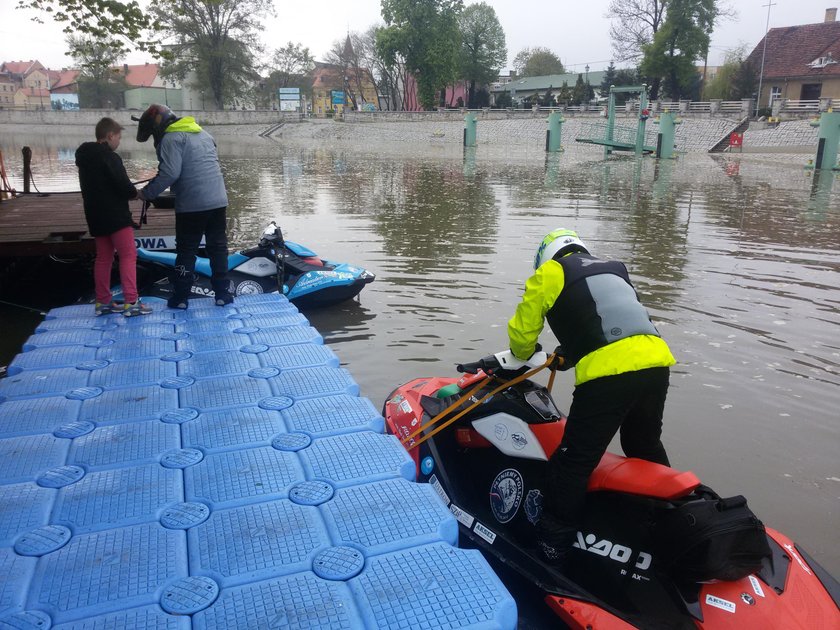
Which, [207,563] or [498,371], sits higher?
[498,371]

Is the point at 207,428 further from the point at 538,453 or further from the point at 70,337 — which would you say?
the point at 70,337

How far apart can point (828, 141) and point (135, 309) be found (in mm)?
30393

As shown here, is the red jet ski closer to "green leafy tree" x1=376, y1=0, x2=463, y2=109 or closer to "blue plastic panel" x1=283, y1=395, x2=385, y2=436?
"blue plastic panel" x1=283, y1=395, x2=385, y2=436

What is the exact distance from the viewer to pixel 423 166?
92.0 ft

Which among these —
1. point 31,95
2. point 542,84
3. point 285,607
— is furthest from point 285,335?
point 31,95

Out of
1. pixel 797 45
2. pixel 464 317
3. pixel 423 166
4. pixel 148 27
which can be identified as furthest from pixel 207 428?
pixel 797 45

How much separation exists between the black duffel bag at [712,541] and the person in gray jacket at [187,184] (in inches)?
182

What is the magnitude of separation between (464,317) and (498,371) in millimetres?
3968

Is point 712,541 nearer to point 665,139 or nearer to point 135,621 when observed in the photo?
point 135,621

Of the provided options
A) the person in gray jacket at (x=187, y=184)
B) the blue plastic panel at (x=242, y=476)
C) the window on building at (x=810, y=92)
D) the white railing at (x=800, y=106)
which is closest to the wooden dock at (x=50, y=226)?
the person in gray jacket at (x=187, y=184)

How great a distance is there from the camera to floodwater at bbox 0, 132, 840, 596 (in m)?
4.54

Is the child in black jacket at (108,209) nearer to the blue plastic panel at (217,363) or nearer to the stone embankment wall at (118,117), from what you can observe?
the blue plastic panel at (217,363)

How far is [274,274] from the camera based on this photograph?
24.1ft

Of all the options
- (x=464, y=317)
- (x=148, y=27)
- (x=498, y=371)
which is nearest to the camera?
(x=498, y=371)
